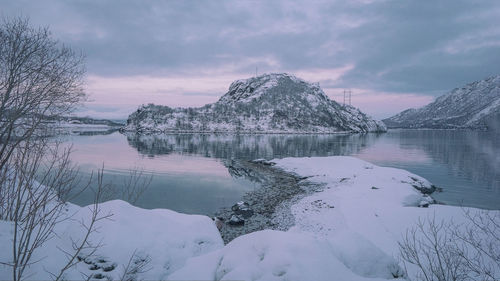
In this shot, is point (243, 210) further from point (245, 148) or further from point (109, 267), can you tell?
point (245, 148)

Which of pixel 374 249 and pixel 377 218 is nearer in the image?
pixel 374 249

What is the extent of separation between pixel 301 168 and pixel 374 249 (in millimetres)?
31501

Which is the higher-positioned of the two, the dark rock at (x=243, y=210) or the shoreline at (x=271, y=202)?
the dark rock at (x=243, y=210)

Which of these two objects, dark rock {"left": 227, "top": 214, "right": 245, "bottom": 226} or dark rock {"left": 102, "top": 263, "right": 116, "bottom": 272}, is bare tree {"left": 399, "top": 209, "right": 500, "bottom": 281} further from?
dark rock {"left": 227, "top": 214, "right": 245, "bottom": 226}

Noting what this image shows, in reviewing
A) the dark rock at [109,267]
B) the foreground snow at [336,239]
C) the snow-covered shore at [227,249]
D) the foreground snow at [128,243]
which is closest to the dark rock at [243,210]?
the foreground snow at [336,239]

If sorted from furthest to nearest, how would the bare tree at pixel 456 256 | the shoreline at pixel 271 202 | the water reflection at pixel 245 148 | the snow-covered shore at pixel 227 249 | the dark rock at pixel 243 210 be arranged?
the water reflection at pixel 245 148
the dark rock at pixel 243 210
the shoreline at pixel 271 202
the bare tree at pixel 456 256
the snow-covered shore at pixel 227 249

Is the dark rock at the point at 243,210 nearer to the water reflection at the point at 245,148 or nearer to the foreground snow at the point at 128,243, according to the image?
the foreground snow at the point at 128,243

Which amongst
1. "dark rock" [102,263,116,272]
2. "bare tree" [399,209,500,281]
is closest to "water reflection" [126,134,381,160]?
"bare tree" [399,209,500,281]

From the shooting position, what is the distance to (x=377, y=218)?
16.7m

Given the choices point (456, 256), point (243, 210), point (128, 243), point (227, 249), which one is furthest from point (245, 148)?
point (227, 249)

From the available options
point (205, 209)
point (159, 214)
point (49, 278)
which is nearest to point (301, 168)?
point (205, 209)

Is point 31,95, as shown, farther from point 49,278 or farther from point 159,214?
point 49,278

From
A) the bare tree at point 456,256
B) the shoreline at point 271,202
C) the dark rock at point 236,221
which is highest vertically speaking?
the bare tree at point 456,256

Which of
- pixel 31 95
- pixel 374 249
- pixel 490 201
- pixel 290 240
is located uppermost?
pixel 31 95
